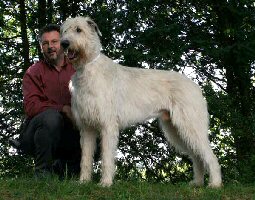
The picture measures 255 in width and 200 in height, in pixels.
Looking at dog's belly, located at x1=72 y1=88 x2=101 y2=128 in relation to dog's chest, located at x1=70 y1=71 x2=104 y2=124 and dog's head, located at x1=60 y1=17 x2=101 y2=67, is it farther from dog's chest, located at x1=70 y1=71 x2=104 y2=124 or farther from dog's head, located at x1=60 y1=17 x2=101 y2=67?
dog's head, located at x1=60 y1=17 x2=101 y2=67

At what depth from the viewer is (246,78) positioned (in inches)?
379

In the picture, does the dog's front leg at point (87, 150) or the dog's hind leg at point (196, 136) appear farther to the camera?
the dog's hind leg at point (196, 136)

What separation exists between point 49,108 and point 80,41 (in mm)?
1083

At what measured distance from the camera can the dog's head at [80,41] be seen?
204 inches

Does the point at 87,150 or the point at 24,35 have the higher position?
the point at 24,35

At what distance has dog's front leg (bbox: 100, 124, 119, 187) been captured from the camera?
209 inches

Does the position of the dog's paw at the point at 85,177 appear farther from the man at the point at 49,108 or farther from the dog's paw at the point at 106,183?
the man at the point at 49,108

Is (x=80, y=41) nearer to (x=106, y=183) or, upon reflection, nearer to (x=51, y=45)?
(x=51, y=45)

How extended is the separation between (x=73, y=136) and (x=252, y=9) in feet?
14.7

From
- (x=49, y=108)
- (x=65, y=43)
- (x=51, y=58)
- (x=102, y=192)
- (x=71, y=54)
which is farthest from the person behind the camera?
(x=51, y=58)

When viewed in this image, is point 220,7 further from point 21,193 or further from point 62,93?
point 21,193

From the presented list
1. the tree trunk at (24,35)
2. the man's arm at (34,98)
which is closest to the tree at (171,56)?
the tree trunk at (24,35)

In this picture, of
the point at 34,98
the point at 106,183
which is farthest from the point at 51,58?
the point at 106,183

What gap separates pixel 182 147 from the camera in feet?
20.8
